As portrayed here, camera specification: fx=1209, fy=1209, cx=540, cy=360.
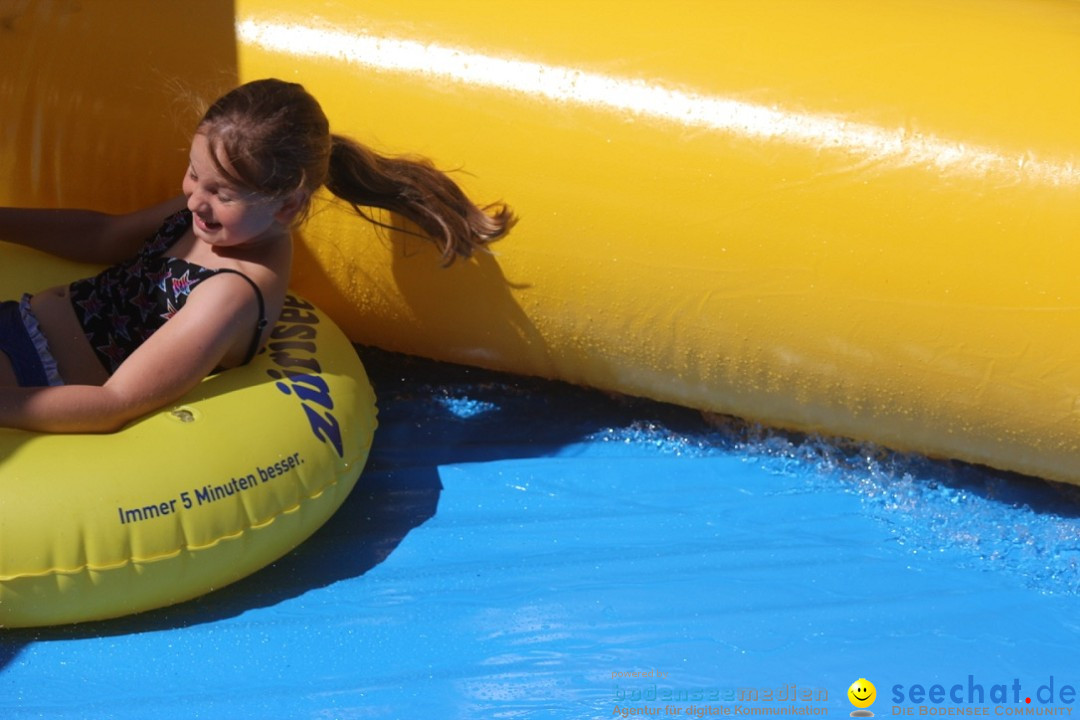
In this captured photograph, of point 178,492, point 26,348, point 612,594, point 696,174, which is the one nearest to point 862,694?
point 612,594

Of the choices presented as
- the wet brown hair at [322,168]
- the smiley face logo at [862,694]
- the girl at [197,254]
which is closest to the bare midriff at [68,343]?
the girl at [197,254]

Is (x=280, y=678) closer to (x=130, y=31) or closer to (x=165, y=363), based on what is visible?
(x=165, y=363)

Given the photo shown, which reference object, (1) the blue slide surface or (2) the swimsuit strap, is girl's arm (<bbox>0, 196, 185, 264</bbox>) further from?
(1) the blue slide surface

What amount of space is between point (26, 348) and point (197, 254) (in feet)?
1.07

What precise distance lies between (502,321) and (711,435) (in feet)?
1.70

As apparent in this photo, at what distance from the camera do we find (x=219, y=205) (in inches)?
75.9

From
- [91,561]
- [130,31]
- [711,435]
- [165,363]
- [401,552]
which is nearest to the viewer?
[91,561]

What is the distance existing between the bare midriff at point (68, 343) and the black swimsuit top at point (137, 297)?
0.01m

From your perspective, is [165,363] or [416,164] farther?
[416,164]

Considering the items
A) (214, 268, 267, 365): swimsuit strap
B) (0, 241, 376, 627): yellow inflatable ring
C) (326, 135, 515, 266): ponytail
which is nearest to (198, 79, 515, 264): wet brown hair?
(326, 135, 515, 266): ponytail

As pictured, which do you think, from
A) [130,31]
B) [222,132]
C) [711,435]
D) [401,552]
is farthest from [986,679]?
[130,31]

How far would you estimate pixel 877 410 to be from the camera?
7.30ft

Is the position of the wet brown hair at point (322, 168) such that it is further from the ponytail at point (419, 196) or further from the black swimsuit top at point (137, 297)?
the black swimsuit top at point (137, 297)

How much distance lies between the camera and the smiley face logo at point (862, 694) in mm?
1863
